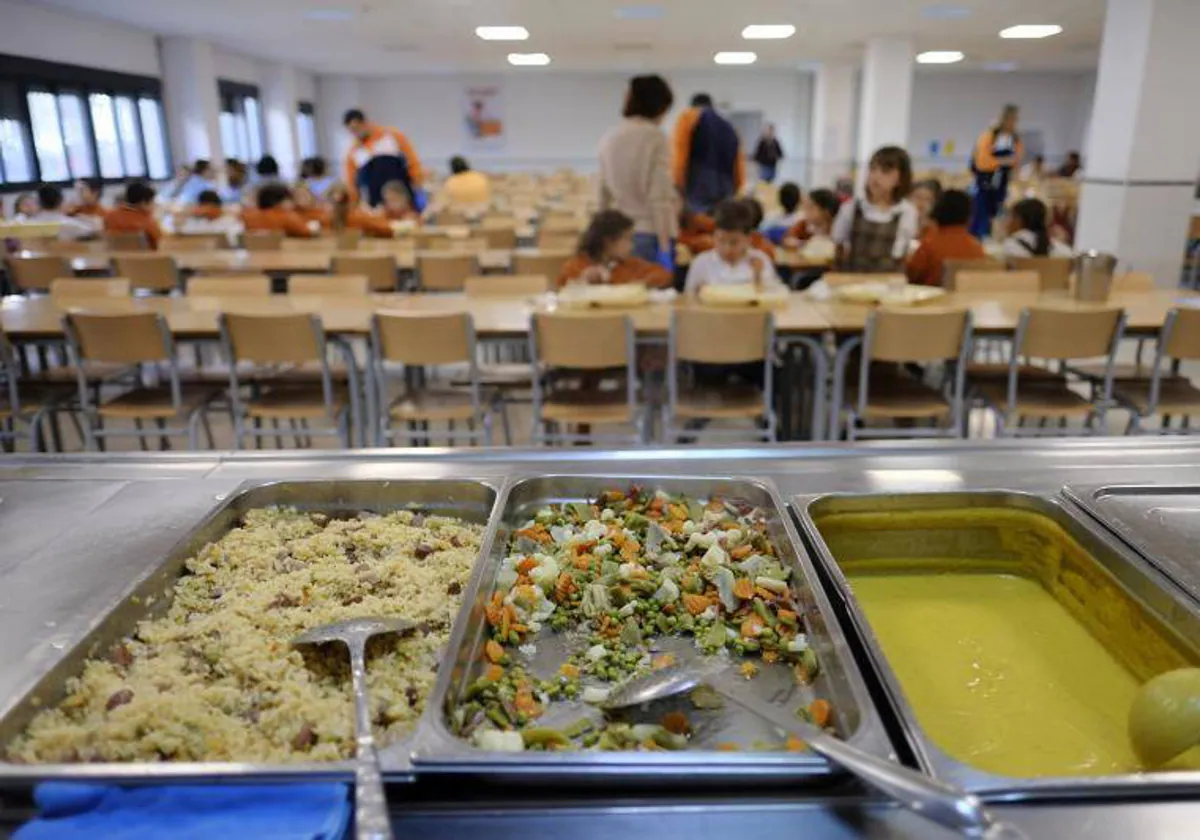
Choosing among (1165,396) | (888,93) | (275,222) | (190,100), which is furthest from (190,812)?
(190,100)

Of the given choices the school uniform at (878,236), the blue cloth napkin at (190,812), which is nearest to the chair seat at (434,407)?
the school uniform at (878,236)

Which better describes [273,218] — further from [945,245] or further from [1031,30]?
[1031,30]

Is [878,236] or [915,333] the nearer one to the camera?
[915,333]

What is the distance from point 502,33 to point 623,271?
7842mm

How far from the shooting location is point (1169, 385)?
3377 millimetres

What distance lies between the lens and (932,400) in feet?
10.5

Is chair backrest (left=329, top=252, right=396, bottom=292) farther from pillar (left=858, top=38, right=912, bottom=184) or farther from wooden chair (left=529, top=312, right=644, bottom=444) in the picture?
pillar (left=858, top=38, right=912, bottom=184)

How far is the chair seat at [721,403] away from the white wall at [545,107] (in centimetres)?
1487

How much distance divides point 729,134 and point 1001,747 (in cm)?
458

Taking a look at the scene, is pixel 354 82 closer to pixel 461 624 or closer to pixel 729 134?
pixel 729 134

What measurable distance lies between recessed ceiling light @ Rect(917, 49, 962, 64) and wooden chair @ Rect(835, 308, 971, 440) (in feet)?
35.0

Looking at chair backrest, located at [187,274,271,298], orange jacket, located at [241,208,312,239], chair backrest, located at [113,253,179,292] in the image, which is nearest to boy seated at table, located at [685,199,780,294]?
chair backrest, located at [187,274,271,298]

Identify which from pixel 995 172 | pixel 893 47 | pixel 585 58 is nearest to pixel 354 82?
pixel 585 58

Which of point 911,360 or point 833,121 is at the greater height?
point 833,121
